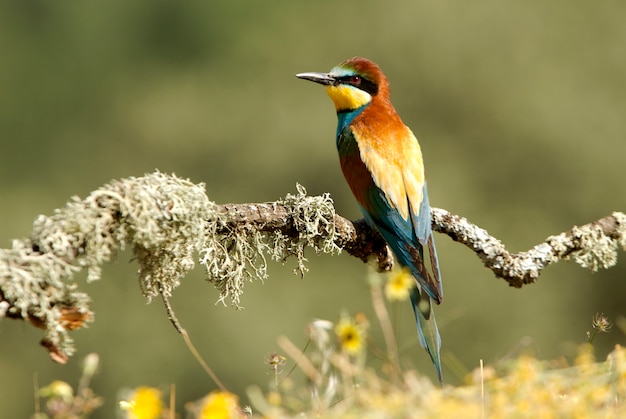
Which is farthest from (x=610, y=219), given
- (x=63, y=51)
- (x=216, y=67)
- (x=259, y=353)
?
(x=63, y=51)

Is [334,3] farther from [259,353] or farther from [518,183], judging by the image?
Answer: [259,353]

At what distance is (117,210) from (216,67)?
13.1 meters

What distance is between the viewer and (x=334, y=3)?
50.8 ft

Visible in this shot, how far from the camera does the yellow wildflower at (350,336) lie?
5.18 ft

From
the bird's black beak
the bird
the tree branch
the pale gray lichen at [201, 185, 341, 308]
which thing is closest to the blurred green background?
the bird's black beak

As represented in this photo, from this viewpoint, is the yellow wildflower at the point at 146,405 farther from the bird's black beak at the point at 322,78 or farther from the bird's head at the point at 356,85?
the bird's black beak at the point at 322,78

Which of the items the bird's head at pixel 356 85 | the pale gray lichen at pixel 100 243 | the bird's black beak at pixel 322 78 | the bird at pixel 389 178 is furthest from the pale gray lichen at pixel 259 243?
the bird's black beak at pixel 322 78

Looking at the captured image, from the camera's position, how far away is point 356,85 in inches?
159

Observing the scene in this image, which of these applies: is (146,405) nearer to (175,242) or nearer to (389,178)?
(175,242)

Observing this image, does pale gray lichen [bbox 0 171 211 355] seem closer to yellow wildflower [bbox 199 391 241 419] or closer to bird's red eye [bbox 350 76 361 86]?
yellow wildflower [bbox 199 391 241 419]

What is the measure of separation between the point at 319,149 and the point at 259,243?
365 inches

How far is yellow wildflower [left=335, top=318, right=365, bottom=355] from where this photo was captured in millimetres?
1578

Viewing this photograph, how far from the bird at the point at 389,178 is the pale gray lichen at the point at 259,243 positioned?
555mm

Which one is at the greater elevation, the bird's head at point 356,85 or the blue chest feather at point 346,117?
the bird's head at point 356,85
